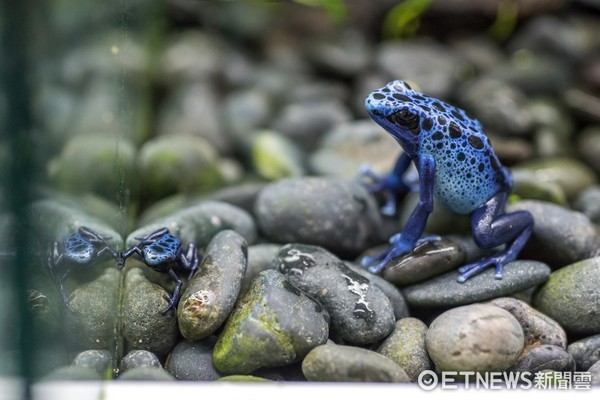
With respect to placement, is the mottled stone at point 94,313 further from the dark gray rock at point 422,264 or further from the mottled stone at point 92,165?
the dark gray rock at point 422,264

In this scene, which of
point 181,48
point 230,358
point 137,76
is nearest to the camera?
point 230,358

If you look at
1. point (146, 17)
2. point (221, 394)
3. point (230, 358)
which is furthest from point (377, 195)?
point (146, 17)

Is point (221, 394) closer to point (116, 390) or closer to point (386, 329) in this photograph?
point (116, 390)

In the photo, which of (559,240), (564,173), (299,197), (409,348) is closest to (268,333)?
Answer: (409,348)

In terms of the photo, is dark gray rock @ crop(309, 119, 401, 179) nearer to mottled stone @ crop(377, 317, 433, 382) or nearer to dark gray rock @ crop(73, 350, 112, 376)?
mottled stone @ crop(377, 317, 433, 382)

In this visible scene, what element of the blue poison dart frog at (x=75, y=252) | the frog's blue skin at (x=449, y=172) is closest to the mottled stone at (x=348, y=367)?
the frog's blue skin at (x=449, y=172)

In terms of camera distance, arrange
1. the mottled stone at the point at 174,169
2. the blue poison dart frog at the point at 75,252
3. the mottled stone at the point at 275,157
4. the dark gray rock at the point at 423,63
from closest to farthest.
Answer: the blue poison dart frog at the point at 75,252 → the mottled stone at the point at 174,169 → the mottled stone at the point at 275,157 → the dark gray rock at the point at 423,63

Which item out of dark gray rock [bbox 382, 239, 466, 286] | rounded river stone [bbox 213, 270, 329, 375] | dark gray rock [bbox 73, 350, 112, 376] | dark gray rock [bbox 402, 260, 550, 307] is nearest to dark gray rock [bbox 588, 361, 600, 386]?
dark gray rock [bbox 402, 260, 550, 307]
